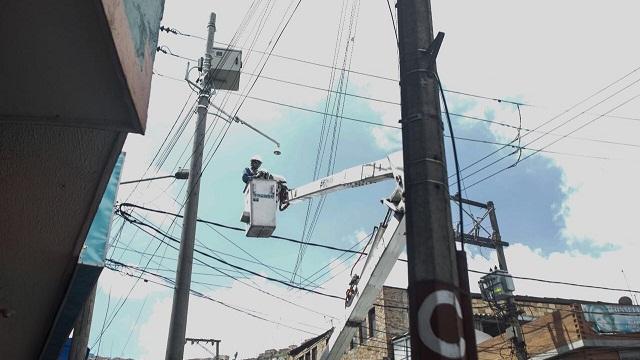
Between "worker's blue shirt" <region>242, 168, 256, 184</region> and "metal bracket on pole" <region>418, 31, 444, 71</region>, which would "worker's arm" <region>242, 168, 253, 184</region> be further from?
"metal bracket on pole" <region>418, 31, 444, 71</region>

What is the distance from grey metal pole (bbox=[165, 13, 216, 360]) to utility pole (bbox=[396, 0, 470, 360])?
6360 mm

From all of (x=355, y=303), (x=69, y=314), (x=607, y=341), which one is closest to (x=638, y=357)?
(x=607, y=341)

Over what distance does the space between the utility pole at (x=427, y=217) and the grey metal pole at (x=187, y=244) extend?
636 cm

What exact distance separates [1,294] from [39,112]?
2.39 meters

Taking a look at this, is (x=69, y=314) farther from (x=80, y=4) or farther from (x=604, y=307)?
(x=604, y=307)

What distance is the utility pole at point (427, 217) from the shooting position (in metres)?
3.52

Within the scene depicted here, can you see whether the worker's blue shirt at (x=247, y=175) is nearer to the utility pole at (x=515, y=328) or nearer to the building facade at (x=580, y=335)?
the building facade at (x=580, y=335)

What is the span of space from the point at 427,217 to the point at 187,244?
23.0 ft

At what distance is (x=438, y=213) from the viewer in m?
3.79

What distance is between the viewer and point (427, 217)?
3.78 metres

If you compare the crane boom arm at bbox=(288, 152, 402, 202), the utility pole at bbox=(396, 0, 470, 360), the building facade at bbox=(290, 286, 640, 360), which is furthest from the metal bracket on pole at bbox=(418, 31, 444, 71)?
the building facade at bbox=(290, 286, 640, 360)

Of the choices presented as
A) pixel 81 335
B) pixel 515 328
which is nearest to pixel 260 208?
pixel 81 335

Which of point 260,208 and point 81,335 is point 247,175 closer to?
point 260,208

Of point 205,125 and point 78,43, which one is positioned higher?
point 205,125
